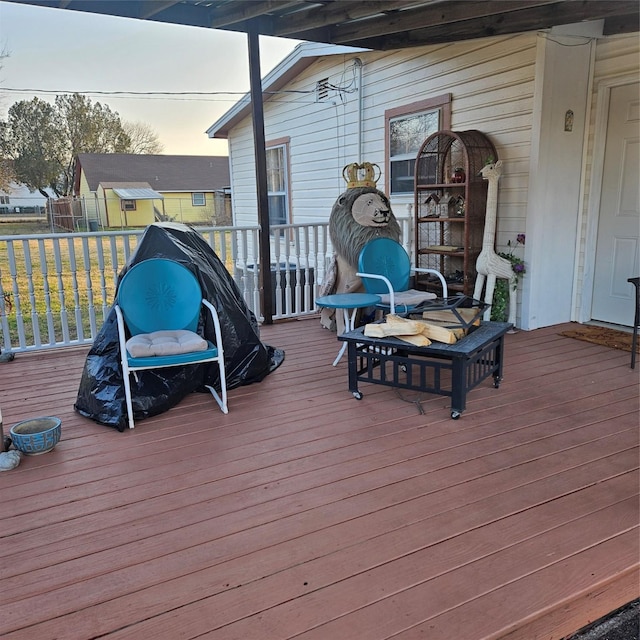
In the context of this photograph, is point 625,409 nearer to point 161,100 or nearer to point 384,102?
point 384,102

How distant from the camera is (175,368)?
3203mm

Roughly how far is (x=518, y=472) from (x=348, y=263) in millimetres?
2528

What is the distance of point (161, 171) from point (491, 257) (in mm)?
13621

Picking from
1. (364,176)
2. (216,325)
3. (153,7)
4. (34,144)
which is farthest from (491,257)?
(34,144)

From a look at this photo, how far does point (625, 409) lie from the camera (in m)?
2.94

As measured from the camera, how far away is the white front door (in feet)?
14.0

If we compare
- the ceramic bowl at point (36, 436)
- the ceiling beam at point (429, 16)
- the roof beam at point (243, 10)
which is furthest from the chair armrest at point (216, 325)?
the ceiling beam at point (429, 16)

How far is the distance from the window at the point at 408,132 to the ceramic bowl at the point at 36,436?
176 inches

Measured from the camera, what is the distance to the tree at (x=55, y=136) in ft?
34.5

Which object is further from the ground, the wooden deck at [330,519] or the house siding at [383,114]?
the house siding at [383,114]

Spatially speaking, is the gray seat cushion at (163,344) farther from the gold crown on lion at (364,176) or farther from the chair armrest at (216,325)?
the gold crown on lion at (364,176)

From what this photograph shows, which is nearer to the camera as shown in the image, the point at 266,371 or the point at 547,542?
the point at 547,542

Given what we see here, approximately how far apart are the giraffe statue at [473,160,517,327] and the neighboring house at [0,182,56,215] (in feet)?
28.7

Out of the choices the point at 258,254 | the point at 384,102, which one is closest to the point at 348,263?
the point at 258,254
